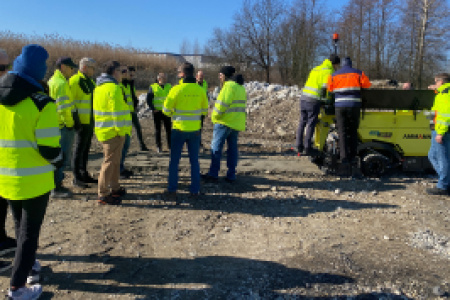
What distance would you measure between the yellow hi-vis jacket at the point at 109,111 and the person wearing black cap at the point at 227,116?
1.77m

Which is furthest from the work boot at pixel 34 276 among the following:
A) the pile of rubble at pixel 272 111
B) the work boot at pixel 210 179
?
the pile of rubble at pixel 272 111

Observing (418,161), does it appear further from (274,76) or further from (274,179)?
(274,76)

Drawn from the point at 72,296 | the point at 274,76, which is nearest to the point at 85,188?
the point at 72,296

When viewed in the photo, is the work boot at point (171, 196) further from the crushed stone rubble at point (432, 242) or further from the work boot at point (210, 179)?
the crushed stone rubble at point (432, 242)

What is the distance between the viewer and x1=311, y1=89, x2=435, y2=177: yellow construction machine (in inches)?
258

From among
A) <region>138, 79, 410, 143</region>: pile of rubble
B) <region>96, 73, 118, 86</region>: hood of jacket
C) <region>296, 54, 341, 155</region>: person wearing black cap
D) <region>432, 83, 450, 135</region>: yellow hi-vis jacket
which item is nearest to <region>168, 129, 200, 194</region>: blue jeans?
<region>96, 73, 118, 86</region>: hood of jacket

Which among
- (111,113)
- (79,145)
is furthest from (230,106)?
(79,145)

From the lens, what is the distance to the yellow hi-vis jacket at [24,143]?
112 inches

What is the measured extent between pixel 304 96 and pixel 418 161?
2.51 meters

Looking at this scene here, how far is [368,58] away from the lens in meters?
27.5

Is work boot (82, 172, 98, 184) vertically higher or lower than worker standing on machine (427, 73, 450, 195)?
lower

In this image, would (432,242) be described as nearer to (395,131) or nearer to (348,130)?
(348,130)

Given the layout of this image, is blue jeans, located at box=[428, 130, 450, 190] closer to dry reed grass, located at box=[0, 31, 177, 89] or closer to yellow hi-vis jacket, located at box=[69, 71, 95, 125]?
yellow hi-vis jacket, located at box=[69, 71, 95, 125]

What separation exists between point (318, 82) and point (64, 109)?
4596 millimetres
